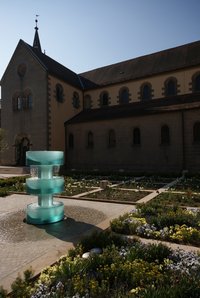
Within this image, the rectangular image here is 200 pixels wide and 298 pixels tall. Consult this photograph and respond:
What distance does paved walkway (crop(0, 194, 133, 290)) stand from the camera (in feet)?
16.7

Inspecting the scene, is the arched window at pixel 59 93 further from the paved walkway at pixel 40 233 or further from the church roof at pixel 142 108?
the paved walkway at pixel 40 233

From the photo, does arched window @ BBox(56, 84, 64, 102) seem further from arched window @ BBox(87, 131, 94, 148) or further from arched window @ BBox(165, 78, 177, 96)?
arched window @ BBox(165, 78, 177, 96)

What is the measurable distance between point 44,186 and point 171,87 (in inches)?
828

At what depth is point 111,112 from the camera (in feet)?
87.6

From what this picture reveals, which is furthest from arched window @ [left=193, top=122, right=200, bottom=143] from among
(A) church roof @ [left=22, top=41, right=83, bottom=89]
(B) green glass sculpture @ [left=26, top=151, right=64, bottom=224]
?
(B) green glass sculpture @ [left=26, top=151, right=64, bottom=224]

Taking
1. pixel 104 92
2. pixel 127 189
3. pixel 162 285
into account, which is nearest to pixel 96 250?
pixel 162 285

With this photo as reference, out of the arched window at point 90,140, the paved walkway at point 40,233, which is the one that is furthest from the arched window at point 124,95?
the paved walkway at point 40,233

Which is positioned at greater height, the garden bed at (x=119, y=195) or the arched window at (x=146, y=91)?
the arched window at (x=146, y=91)

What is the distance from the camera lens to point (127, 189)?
14062 mm

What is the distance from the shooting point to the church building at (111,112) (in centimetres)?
2183

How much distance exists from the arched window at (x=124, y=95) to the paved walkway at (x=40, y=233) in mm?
18690

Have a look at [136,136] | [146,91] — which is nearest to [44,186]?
[136,136]

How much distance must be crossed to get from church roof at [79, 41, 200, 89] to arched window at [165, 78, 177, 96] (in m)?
1.06

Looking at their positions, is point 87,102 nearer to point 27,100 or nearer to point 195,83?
point 27,100
